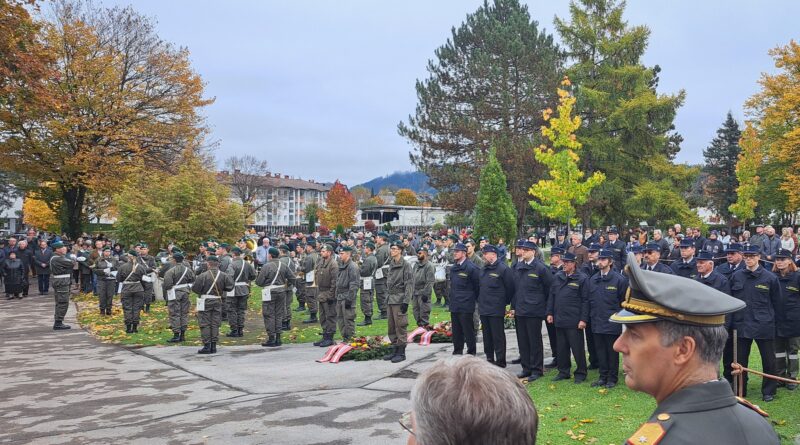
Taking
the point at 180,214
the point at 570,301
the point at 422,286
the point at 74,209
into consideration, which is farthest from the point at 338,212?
the point at 570,301

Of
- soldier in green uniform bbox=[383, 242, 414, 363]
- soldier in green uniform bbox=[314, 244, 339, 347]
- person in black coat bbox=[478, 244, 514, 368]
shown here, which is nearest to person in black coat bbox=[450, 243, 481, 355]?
person in black coat bbox=[478, 244, 514, 368]

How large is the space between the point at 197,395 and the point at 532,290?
5873 mm

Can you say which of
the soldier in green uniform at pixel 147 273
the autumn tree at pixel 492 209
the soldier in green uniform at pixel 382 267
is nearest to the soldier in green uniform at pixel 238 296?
the soldier in green uniform at pixel 147 273

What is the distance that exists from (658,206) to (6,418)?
37.3 meters

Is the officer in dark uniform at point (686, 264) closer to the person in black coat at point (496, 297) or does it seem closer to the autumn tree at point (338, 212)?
the person in black coat at point (496, 297)

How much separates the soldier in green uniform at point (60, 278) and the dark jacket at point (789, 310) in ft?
54.0

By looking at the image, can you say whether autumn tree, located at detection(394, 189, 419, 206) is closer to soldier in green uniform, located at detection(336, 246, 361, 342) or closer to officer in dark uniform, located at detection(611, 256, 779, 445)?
soldier in green uniform, located at detection(336, 246, 361, 342)

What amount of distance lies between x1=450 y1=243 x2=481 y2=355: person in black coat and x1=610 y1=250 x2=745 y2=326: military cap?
29.9ft

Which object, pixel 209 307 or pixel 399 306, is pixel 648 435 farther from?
pixel 209 307

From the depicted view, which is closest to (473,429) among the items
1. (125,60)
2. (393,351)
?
(393,351)

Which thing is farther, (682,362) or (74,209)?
(74,209)

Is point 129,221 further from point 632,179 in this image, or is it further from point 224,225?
point 632,179

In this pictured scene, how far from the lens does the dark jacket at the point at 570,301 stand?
31.8 feet

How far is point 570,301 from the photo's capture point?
982 cm
